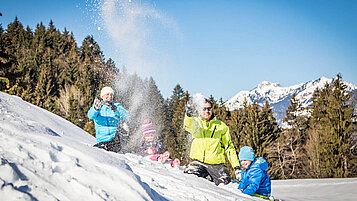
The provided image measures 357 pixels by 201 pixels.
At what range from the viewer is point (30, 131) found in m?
2.13

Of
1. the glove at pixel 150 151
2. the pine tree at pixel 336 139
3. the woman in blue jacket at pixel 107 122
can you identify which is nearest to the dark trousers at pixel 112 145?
the woman in blue jacket at pixel 107 122

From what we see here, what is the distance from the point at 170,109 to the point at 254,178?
41.4 meters

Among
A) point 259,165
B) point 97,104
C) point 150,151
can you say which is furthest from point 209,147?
point 150,151

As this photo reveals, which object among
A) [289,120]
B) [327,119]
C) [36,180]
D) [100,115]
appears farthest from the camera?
[289,120]

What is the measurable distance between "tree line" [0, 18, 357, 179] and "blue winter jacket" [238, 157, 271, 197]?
13.6 meters

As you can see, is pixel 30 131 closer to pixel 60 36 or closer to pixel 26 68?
pixel 26 68

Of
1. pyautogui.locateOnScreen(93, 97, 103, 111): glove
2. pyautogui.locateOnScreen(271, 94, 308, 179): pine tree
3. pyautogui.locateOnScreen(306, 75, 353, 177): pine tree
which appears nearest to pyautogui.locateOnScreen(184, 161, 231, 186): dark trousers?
pyautogui.locateOnScreen(93, 97, 103, 111): glove

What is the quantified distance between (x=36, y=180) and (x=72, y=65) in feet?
136

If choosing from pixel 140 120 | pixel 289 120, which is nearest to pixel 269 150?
pixel 289 120

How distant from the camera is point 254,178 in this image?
390 centimetres

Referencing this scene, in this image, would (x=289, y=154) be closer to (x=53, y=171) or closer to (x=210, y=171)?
(x=210, y=171)

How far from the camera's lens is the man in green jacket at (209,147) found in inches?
170

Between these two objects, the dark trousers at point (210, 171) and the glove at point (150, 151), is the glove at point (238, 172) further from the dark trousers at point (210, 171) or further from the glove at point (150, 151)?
the glove at point (150, 151)

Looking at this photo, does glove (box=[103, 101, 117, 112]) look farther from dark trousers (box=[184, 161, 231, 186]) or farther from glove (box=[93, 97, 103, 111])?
dark trousers (box=[184, 161, 231, 186])
